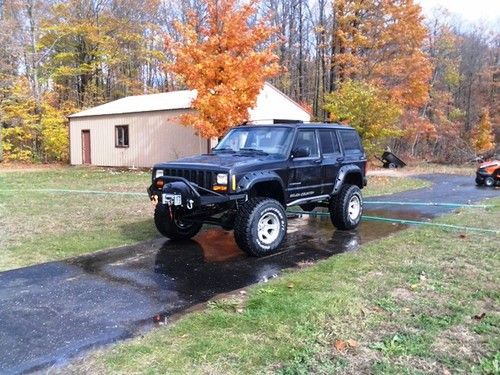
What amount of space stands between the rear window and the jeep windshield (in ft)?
5.23

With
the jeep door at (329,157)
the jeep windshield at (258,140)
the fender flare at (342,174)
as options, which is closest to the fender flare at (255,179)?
the jeep windshield at (258,140)

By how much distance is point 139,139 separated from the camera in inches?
937

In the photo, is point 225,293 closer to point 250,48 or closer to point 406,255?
point 406,255

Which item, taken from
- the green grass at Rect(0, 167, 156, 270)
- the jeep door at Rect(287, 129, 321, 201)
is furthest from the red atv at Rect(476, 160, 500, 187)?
the green grass at Rect(0, 167, 156, 270)

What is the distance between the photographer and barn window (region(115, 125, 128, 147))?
24.6 m

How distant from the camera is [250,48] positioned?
17.3 m

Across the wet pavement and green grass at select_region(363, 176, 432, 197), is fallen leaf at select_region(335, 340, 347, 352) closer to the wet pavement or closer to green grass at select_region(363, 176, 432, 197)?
the wet pavement

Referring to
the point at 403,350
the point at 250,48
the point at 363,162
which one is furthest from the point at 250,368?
the point at 250,48

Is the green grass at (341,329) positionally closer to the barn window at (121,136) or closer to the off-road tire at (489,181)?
the off-road tire at (489,181)

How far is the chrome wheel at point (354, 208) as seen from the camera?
8.66m

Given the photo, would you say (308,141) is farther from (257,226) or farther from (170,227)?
(170,227)

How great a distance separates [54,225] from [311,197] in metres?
4.81

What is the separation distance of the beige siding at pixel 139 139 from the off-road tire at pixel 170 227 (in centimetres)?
1356

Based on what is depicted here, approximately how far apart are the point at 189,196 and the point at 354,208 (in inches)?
150
